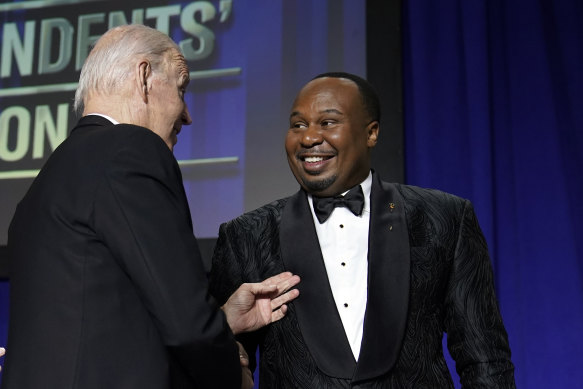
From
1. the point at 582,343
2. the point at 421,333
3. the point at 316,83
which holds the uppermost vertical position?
the point at 316,83

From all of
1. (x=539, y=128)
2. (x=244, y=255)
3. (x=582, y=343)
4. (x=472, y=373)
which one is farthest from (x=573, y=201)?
(x=244, y=255)

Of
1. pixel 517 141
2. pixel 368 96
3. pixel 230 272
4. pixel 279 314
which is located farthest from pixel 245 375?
pixel 517 141

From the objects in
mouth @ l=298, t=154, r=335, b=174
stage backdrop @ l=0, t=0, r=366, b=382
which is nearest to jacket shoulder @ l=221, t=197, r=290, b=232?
mouth @ l=298, t=154, r=335, b=174

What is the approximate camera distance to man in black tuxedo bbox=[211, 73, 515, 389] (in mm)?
1567

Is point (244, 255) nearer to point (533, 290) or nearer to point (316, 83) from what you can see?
point (316, 83)

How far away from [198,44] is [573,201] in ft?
5.53

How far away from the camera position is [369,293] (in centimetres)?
160

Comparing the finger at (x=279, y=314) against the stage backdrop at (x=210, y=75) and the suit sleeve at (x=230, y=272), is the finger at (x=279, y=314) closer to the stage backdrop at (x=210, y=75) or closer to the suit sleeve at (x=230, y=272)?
the suit sleeve at (x=230, y=272)

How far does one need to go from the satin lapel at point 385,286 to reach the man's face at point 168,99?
1.70 feet

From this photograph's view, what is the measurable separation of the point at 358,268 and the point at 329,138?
32 centimetres

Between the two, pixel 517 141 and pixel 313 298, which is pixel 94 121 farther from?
pixel 517 141

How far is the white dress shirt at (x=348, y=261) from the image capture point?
1.62m

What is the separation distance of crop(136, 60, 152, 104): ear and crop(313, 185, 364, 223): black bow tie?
53cm

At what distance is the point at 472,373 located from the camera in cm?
160
